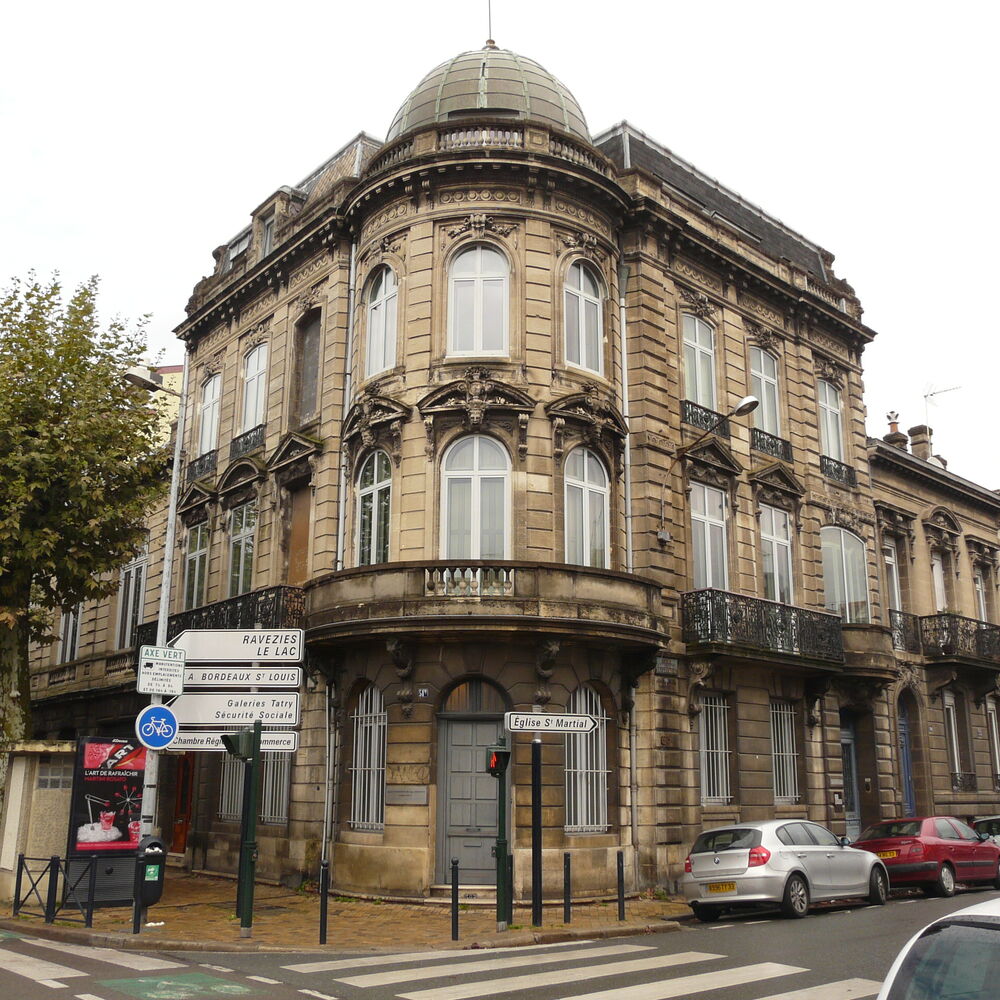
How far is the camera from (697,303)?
2273 centimetres

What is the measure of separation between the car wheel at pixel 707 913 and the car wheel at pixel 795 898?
41.1 inches

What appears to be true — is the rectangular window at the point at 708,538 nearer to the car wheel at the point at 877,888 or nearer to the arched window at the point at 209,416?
the car wheel at the point at 877,888

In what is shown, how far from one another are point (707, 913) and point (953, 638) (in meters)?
16.0

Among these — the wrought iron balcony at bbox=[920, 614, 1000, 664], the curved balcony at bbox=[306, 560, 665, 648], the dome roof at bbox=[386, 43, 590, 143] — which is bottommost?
the curved balcony at bbox=[306, 560, 665, 648]

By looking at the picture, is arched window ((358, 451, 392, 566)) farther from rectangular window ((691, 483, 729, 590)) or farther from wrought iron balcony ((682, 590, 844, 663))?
rectangular window ((691, 483, 729, 590))

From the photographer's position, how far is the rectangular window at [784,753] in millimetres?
22047

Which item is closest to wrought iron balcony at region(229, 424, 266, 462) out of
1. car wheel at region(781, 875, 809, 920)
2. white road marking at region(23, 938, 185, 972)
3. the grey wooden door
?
the grey wooden door

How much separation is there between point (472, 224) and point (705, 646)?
8933 mm

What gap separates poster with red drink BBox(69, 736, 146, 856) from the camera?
14828 mm

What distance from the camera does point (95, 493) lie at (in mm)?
17641

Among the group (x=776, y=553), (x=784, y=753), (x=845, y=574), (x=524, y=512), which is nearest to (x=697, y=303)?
(x=776, y=553)

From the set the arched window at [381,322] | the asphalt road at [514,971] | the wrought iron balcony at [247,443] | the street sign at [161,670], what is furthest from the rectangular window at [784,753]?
the street sign at [161,670]

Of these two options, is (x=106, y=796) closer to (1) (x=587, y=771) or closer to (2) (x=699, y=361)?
(1) (x=587, y=771)

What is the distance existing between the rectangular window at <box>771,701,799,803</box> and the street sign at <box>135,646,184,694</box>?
1290 centimetres
